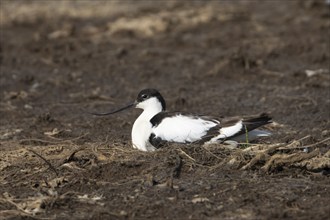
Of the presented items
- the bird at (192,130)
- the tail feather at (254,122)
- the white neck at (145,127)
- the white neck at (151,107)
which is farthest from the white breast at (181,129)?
the white neck at (151,107)

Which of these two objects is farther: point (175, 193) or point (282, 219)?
point (175, 193)

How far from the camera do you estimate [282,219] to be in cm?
571

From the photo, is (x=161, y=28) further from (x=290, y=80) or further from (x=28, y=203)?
(x=28, y=203)

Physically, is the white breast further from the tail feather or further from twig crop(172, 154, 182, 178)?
twig crop(172, 154, 182, 178)

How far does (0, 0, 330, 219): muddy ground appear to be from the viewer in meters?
6.20

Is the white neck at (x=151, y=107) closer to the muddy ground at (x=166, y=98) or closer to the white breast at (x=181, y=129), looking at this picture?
the muddy ground at (x=166, y=98)

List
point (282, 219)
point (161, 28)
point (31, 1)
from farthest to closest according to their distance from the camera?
1. point (31, 1)
2. point (161, 28)
3. point (282, 219)

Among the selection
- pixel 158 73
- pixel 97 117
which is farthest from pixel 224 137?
pixel 158 73

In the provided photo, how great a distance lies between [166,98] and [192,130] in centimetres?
361

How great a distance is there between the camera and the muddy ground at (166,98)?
620cm

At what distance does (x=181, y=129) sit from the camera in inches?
300

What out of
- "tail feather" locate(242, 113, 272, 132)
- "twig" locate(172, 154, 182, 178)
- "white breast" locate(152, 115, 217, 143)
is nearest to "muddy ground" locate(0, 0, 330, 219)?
"twig" locate(172, 154, 182, 178)

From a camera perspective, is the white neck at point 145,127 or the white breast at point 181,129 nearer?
the white breast at point 181,129

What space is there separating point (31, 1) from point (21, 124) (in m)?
8.18
